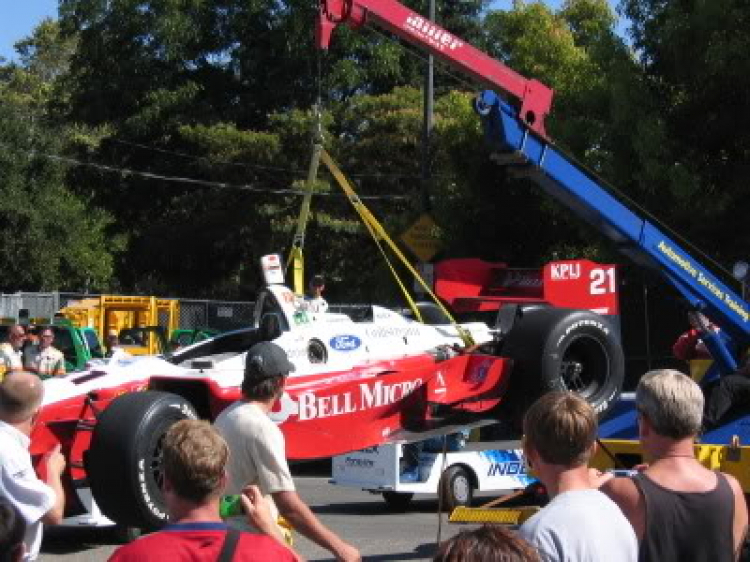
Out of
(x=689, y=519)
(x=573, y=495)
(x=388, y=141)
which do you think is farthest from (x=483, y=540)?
(x=388, y=141)

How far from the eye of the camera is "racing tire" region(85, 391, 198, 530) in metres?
8.99

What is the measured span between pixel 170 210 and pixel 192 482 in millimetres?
35164

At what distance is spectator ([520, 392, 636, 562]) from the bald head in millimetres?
2106

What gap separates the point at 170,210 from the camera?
38594 millimetres

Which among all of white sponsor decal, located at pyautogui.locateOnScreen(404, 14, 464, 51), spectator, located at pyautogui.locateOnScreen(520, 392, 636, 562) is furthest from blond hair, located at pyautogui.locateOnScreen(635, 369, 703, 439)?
→ white sponsor decal, located at pyautogui.locateOnScreen(404, 14, 464, 51)

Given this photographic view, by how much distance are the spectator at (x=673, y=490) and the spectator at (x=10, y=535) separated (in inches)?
79.3

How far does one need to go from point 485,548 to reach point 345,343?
856 centimetres

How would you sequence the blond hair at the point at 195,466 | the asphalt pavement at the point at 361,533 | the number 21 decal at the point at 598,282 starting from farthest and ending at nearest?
the asphalt pavement at the point at 361,533, the number 21 decal at the point at 598,282, the blond hair at the point at 195,466

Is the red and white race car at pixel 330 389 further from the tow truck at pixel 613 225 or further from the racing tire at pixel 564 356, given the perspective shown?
the tow truck at pixel 613 225

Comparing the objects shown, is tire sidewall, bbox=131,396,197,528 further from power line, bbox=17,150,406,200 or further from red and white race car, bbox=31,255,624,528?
power line, bbox=17,150,406,200

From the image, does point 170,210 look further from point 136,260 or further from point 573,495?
point 573,495

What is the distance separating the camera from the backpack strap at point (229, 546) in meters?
3.70

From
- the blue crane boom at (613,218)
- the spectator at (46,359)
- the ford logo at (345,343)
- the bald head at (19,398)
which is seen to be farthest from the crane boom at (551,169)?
the spectator at (46,359)

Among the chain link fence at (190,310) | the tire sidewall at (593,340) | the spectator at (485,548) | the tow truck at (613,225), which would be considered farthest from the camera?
the chain link fence at (190,310)
